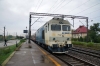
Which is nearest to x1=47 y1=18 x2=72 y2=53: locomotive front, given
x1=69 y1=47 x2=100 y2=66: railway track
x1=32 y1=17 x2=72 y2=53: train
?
x1=32 y1=17 x2=72 y2=53: train

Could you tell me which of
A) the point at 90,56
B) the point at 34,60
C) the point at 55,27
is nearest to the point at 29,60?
the point at 34,60

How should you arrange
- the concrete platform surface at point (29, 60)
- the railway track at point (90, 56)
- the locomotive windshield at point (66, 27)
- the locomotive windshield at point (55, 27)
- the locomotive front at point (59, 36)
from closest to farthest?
the concrete platform surface at point (29, 60)
the railway track at point (90, 56)
the locomotive front at point (59, 36)
the locomotive windshield at point (55, 27)
the locomotive windshield at point (66, 27)

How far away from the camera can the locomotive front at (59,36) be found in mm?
14211

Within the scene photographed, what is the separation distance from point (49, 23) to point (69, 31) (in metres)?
2.14

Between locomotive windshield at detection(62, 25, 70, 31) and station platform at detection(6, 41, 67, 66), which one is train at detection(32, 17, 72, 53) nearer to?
locomotive windshield at detection(62, 25, 70, 31)

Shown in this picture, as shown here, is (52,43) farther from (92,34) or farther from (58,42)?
(92,34)

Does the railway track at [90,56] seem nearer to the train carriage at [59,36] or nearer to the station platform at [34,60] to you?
the train carriage at [59,36]

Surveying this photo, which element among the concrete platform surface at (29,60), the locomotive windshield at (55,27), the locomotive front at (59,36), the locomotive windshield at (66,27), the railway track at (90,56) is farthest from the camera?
the locomotive windshield at (66,27)

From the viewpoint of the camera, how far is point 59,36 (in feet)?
47.5

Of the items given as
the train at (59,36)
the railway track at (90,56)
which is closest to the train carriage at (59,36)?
the train at (59,36)

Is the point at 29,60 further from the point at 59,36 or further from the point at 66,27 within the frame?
the point at 66,27

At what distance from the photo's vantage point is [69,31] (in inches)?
594

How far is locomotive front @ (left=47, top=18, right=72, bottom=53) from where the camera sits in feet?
46.6

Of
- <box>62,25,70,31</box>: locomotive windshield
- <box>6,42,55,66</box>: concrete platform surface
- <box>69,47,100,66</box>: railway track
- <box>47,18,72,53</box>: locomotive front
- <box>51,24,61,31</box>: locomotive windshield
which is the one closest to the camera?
<box>6,42,55,66</box>: concrete platform surface
